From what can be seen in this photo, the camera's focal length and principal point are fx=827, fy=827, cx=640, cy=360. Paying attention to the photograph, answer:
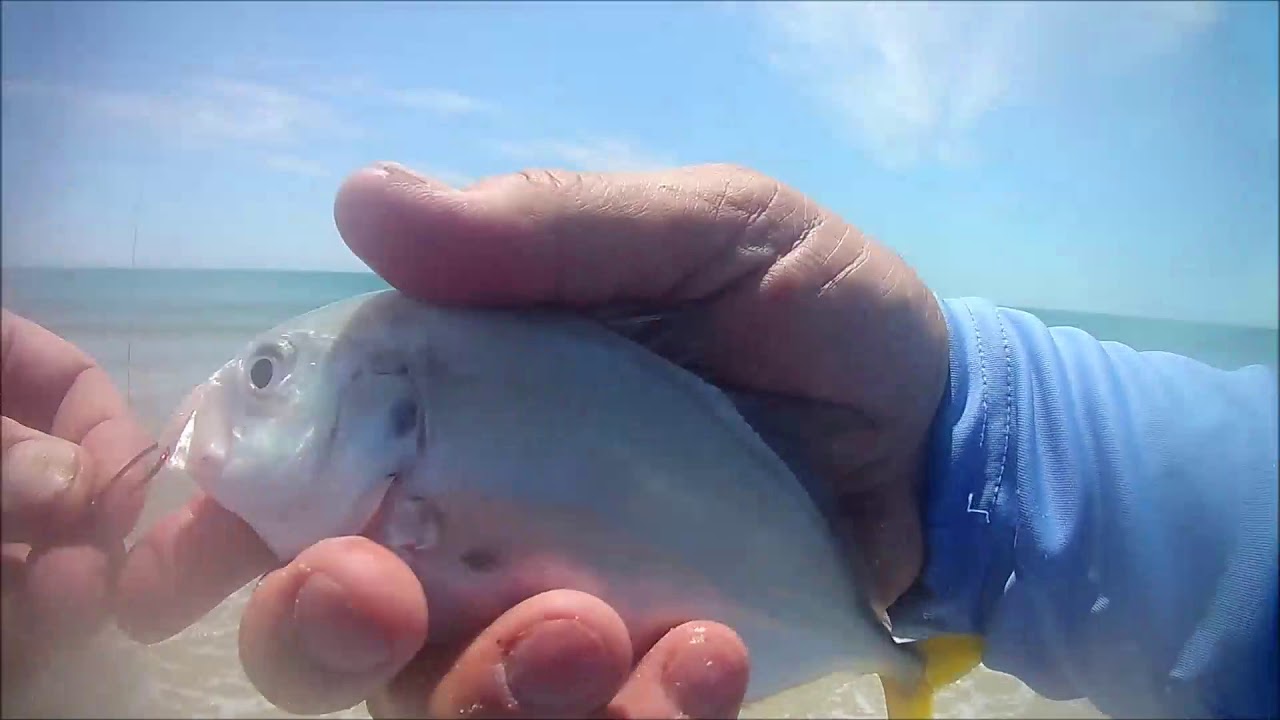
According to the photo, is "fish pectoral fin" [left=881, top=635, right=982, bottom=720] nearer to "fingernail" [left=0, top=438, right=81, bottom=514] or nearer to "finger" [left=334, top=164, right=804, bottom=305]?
"finger" [left=334, top=164, right=804, bottom=305]

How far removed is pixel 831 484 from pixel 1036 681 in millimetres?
605

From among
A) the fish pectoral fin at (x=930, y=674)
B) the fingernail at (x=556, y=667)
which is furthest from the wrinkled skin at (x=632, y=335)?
the fish pectoral fin at (x=930, y=674)

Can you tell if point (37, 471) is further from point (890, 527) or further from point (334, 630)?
point (890, 527)

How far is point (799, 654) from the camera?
46.2 inches

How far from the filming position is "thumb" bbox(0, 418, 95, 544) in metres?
0.77

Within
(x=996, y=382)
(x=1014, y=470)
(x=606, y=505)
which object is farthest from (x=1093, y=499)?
(x=606, y=505)

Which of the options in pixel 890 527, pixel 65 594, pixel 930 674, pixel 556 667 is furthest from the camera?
pixel 890 527

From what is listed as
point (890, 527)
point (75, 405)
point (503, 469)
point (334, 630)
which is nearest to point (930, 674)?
point (890, 527)

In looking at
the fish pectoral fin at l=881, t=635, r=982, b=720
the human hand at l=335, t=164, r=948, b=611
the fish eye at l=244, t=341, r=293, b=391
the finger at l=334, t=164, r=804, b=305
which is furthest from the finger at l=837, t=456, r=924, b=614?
the fish eye at l=244, t=341, r=293, b=391

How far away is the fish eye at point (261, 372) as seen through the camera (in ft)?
3.34

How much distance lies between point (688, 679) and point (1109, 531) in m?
0.90

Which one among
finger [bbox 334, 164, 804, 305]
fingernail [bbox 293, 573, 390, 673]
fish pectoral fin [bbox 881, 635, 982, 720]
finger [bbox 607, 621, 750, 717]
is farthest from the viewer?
fish pectoral fin [bbox 881, 635, 982, 720]

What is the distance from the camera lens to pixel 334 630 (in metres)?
0.90

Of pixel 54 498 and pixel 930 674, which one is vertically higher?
pixel 54 498
